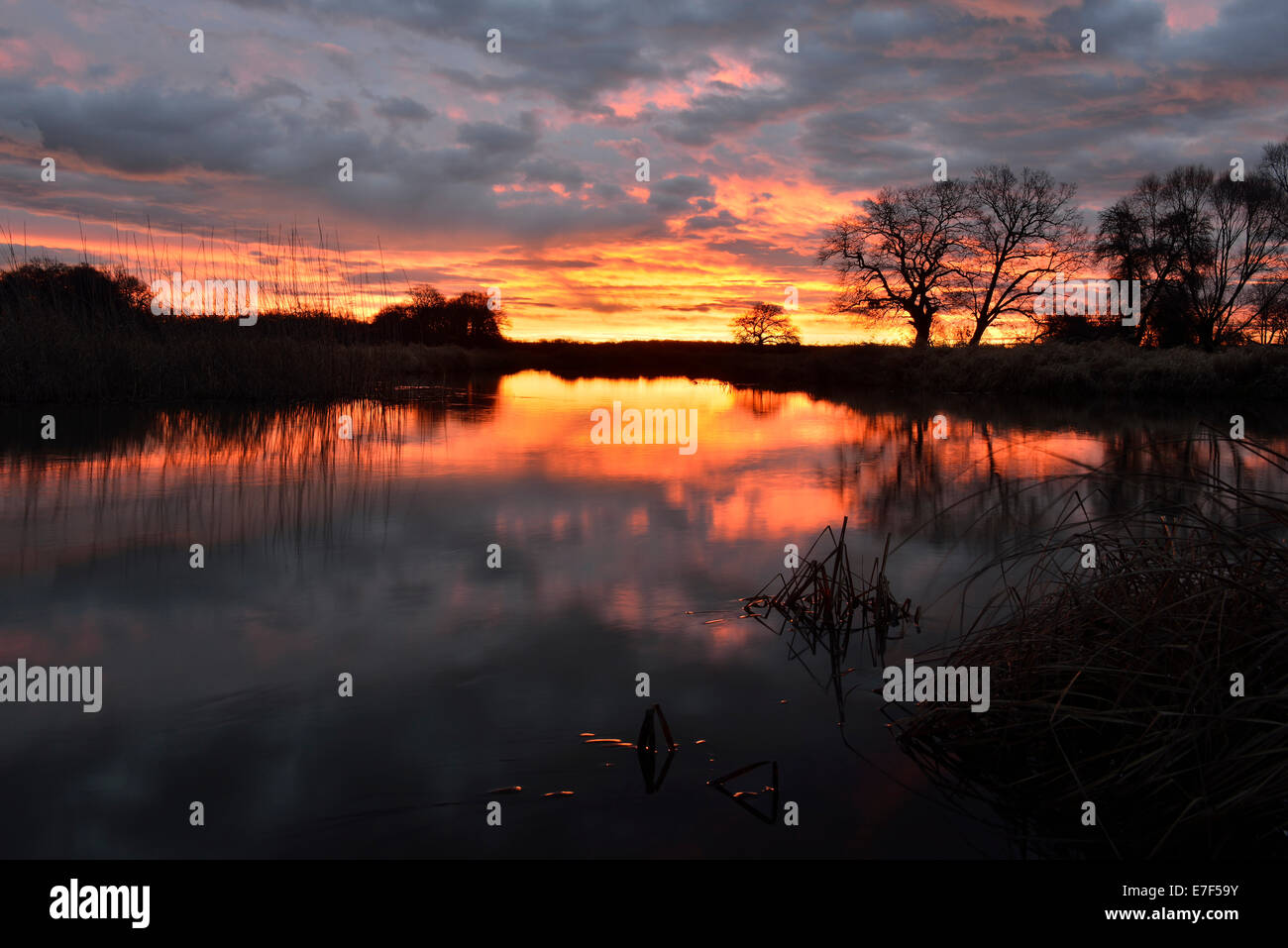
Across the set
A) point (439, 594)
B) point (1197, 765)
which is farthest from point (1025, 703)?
point (439, 594)

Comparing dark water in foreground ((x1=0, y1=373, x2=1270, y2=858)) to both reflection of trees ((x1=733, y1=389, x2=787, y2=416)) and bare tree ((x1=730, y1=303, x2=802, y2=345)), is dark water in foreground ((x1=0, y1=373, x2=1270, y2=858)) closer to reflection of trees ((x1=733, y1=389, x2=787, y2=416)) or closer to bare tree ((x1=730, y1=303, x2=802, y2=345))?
reflection of trees ((x1=733, y1=389, x2=787, y2=416))

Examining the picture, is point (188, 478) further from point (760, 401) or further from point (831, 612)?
point (760, 401)

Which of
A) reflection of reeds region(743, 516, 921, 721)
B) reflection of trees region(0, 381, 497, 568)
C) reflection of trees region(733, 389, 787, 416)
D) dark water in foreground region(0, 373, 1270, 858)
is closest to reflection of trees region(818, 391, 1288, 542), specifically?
dark water in foreground region(0, 373, 1270, 858)

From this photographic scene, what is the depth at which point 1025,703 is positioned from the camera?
102 inches

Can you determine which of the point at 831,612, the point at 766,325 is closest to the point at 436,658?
the point at 831,612

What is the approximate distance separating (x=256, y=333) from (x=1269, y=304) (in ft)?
116

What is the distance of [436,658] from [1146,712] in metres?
2.65

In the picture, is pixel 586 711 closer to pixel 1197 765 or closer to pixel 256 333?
pixel 1197 765

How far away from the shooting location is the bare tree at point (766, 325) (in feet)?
197

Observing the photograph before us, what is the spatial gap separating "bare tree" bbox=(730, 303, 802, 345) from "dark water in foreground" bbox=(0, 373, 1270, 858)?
53.3 meters

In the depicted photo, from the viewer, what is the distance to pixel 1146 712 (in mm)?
2568

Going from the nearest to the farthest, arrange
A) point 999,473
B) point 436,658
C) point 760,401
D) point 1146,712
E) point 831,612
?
point 1146,712, point 436,658, point 831,612, point 999,473, point 760,401

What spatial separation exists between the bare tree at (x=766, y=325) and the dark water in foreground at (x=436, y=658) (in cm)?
5327

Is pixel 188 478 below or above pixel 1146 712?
above
